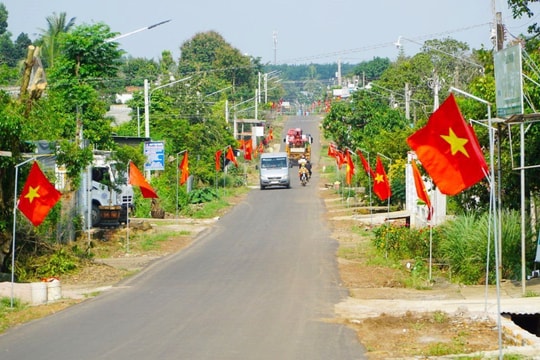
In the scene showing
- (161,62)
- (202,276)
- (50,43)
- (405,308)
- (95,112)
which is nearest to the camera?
(405,308)

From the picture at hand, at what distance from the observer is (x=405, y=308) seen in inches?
707

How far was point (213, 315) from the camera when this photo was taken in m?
17.0

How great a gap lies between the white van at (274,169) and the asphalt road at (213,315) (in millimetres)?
29754

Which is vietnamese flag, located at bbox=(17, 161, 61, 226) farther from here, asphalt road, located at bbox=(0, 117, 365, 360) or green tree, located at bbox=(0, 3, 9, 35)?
green tree, located at bbox=(0, 3, 9, 35)

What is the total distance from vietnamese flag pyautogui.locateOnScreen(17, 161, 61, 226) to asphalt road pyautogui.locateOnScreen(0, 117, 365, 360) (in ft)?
7.75

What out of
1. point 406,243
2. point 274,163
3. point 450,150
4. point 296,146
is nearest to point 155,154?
point 406,243

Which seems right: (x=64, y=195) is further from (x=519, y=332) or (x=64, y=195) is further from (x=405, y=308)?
(x=519, y=332)

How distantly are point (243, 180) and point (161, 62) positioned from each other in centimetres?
4500

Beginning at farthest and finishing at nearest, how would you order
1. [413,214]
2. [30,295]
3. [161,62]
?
[161,62] → [413,214] → [30,295]

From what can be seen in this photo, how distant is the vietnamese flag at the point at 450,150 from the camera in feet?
42.4

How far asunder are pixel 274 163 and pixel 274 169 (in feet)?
1.41

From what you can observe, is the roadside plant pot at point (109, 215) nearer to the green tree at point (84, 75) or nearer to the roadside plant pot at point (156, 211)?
the green tree at point (84, 75)

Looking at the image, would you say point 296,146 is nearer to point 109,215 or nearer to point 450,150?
point 109,215

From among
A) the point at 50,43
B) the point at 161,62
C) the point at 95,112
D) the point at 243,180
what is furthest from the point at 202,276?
the point at 161,62
